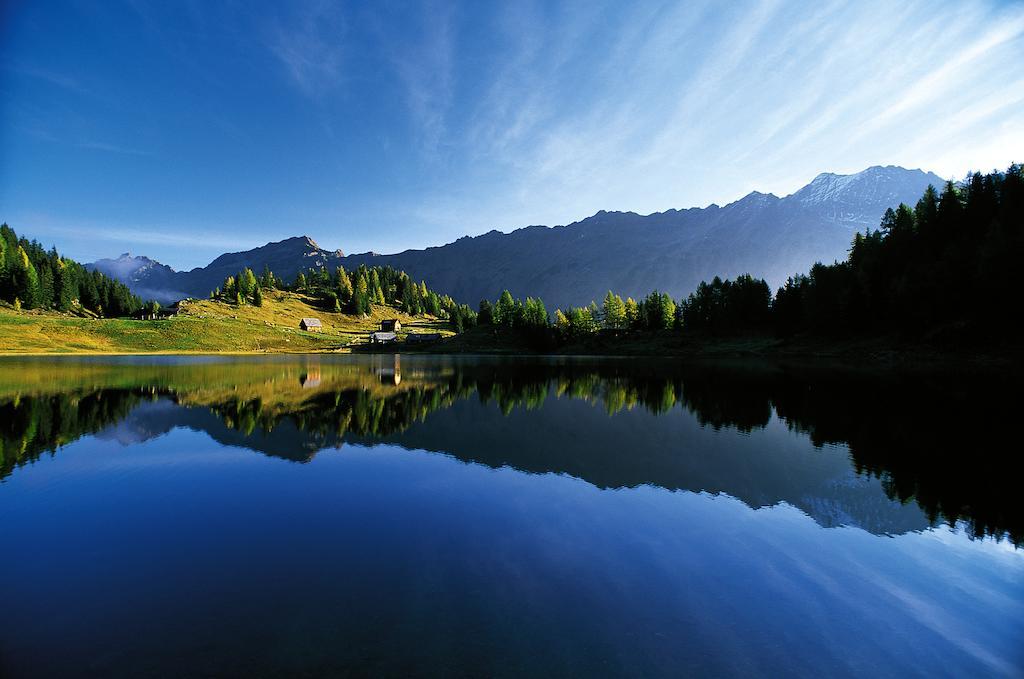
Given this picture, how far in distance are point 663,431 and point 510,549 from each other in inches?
771

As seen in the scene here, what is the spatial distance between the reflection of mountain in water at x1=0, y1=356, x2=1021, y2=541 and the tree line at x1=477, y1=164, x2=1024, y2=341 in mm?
35768

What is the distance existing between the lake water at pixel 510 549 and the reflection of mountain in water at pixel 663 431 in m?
0.26

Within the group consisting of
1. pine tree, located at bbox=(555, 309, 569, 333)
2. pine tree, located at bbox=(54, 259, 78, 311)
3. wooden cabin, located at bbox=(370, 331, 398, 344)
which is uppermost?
pine tree, located at bbox=(54, 259, 78, 311)

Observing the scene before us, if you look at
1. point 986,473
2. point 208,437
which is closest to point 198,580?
point 208,437

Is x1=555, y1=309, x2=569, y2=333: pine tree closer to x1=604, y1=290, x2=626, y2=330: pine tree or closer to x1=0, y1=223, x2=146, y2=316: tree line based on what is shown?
x1=604, y1=290, x2=626, y2=330: pine tree

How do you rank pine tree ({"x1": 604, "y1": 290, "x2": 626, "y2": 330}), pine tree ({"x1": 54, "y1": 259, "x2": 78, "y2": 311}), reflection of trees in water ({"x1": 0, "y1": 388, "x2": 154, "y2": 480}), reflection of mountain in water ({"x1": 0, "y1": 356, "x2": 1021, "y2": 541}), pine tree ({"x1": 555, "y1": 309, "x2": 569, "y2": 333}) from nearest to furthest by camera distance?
1. reflection of mountain in water ({"x1": 0, "y1": 356, "x2": 1021, "y2": 541})
2. reflection of trees in water ({"x1": 0, "y1": 388, "x2": 154, "y2": 480})
3. pine tree ({"x1": 54, "y1": 259, "x2": 78, "y2": 311})
4. pine tree ({"x1": 604, "y1": 290, "x2": 626, "y2": 330})
5. pine tree ({"x1": 555, "y1": 309, "x2": 569, "y2": 333})

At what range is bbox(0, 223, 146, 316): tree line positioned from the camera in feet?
432

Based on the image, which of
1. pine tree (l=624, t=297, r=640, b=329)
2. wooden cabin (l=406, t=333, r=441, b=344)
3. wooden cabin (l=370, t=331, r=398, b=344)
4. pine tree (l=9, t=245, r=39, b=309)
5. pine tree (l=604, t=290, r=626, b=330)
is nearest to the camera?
pine tree (l=9, t=245, r=39, b=309)

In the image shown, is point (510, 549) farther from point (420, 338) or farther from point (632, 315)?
point (420, 338)

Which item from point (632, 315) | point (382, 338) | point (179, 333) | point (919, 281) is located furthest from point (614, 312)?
point (179, 333)

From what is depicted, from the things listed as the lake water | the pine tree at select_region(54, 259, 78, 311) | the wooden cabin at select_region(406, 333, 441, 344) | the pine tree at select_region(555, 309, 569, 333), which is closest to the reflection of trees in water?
the lake water

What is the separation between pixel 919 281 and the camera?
7838cm

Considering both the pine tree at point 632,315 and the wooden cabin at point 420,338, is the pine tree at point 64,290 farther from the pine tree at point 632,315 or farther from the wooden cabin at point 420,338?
the pine tree at point 632,315

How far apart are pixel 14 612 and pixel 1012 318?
101970 millimetres
